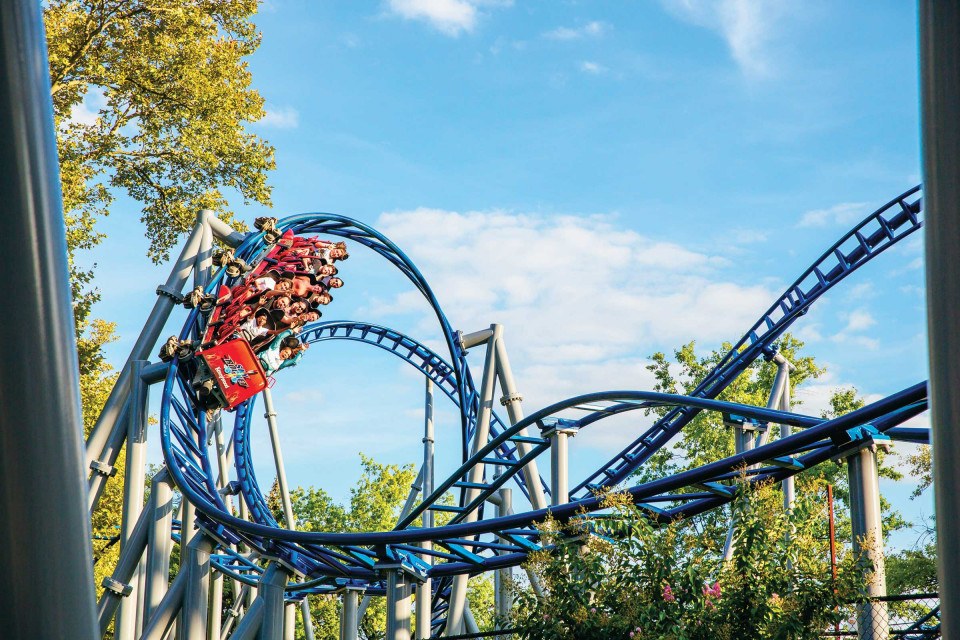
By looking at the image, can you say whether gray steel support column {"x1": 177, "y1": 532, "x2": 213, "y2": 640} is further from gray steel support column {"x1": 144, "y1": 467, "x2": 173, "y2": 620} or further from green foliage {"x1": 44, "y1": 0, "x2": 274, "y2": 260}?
green foliage {"x1": 44, "y1": 0, "x2": 274, "y2": 260}

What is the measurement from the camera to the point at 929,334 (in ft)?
5.75

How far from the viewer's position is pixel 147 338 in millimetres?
10844

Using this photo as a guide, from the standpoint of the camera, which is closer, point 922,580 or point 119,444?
point 119,444

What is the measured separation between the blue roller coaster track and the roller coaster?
2cm

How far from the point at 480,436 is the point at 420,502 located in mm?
999

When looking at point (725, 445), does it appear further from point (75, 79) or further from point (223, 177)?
point (75, 79)

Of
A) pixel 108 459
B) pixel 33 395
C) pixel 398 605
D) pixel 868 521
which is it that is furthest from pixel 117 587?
pixel 33 395

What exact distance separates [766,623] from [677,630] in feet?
1.51

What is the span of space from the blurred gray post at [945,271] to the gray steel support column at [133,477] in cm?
951

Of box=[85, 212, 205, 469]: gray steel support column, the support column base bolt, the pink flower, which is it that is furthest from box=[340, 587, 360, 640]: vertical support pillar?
the pink flower

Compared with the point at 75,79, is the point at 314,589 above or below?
below

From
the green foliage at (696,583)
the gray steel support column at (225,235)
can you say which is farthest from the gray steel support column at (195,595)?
the green foliage at (696,583)

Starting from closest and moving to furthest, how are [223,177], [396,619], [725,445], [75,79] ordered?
[396,619]
[75,79]
[223,177]
[725,445]

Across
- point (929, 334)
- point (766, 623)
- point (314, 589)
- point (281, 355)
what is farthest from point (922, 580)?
point (929, 334)
